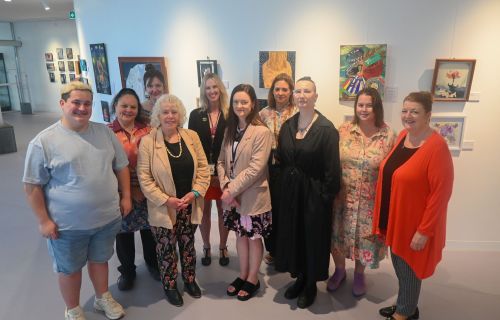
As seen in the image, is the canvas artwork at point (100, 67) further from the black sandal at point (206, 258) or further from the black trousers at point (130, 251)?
the black sandal at point (206, 258)

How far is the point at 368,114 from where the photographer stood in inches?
85.7

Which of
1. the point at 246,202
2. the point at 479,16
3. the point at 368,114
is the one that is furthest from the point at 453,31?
the point at 246,202

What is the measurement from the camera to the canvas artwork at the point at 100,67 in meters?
4.54

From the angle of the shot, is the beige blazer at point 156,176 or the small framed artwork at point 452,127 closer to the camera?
the beige blazer at point 156,176

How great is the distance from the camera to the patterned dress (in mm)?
2219

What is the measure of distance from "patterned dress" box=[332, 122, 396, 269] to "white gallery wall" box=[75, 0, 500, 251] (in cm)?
97

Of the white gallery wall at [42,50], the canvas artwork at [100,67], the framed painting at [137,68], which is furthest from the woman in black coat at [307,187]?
the white gallery wall at [42,50]

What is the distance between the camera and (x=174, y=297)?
2.53 metres

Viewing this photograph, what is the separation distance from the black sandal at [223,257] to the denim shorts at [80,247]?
3.48 ft

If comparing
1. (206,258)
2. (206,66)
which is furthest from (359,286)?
(206,66)

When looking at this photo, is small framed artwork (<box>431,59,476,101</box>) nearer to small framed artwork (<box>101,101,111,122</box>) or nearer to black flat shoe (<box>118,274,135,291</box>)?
black flat shoe (<box>118,274,135,291</box>)

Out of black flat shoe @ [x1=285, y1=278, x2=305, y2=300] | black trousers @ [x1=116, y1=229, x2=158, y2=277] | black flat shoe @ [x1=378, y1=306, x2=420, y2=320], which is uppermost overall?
black trousers @ [x1=116, y1=229, x2=158, y2=277]

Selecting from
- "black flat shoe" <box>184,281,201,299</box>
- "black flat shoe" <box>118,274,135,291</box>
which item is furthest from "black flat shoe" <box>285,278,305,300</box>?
"black flat shoe" <box>118,274,135,291</box>

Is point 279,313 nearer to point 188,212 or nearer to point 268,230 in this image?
point 268,230
